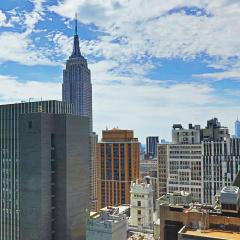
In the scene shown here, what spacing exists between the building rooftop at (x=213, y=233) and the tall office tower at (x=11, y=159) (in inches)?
4292

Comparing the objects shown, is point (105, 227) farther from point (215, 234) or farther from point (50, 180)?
point (215, 234)

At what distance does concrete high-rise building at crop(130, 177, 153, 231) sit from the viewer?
568 ft

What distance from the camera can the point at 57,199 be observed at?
134 metres

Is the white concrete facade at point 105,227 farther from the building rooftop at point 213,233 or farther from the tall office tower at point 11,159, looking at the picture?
the tall office tower at point 11,159

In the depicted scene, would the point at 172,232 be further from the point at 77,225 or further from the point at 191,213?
the point at 77,225

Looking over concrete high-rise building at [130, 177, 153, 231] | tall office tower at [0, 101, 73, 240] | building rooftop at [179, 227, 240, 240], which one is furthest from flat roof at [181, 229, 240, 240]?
tall office tower at [0, 101, 73, 240]

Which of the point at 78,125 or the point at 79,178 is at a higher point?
the point at 78,125

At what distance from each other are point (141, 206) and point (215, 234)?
91.4 metres

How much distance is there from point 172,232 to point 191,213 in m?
9.49

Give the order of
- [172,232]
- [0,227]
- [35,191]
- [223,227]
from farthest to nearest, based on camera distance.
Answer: [0,227] < [35,191] < [172,232] < [223,227]

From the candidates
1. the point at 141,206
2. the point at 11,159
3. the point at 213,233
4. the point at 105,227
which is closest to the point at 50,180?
the point at 105,227

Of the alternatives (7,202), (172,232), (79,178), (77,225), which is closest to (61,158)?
(79,178)

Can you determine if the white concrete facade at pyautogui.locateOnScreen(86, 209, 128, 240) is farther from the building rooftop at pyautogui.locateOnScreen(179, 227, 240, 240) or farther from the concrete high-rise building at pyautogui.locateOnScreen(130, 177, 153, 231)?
the concrete high-rise building at pyautogui.locateOnScreen(130, 177, 153, 231)

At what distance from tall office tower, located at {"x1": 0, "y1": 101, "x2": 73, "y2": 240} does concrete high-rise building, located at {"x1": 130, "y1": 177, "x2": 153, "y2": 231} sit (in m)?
50.1
